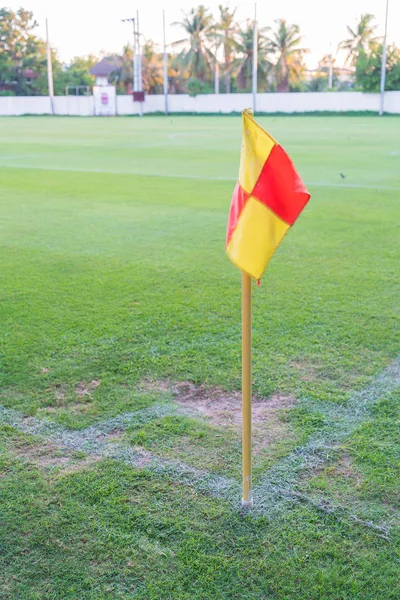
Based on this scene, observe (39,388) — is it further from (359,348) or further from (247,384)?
(359,348)

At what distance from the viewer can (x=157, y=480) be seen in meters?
3.31

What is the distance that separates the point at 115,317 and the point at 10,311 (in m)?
0.93

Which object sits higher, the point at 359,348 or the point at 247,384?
the point at 247,384

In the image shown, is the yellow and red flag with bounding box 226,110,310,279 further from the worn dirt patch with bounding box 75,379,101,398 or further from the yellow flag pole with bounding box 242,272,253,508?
the worn dirt patch with bounding box 75,379,101,398

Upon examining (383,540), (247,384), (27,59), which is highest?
(27,59)

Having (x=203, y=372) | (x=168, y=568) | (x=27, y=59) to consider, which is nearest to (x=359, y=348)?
(x=203, y=372)

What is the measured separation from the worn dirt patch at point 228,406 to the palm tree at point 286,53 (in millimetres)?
70101

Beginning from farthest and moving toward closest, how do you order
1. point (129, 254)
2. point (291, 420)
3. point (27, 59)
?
point (27, 59), point (129, 254), point (291, 420)

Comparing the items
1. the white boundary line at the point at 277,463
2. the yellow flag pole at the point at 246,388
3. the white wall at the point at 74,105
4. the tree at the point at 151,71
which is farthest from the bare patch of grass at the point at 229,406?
the tree at the point at 151,71

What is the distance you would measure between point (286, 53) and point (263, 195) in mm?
71851

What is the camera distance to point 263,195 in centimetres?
255

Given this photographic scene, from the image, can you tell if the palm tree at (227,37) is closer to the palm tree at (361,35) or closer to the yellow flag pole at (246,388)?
the palm tree at (361,35)

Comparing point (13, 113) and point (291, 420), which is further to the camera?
point (13, 113)

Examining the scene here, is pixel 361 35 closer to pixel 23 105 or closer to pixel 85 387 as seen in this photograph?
pixel 23 105
